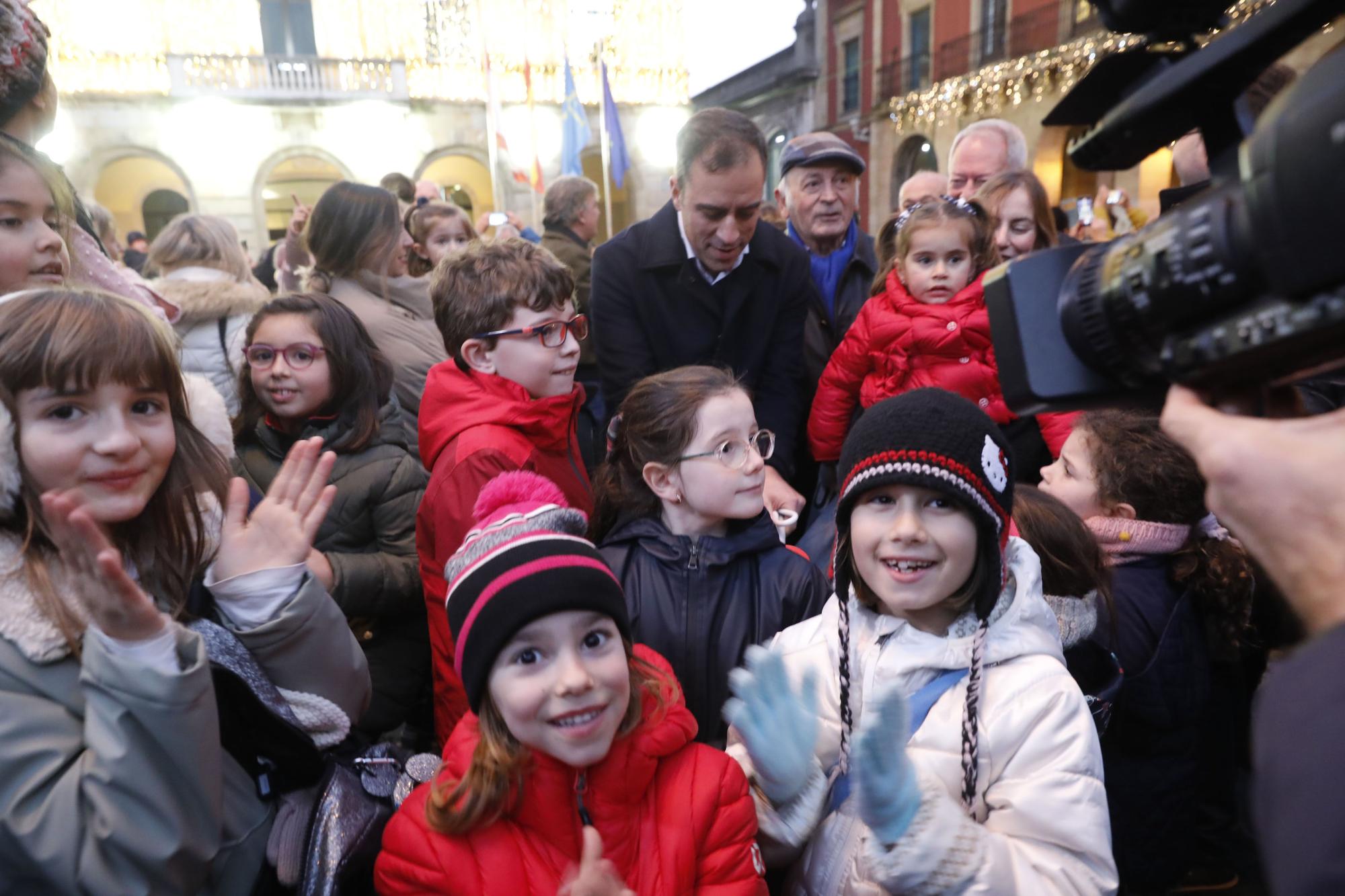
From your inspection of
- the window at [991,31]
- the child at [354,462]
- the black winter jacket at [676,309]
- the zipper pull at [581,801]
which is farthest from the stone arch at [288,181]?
the zipper pull at [581,801]

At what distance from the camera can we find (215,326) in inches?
114

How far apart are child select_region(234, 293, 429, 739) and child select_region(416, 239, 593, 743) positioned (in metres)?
0.14

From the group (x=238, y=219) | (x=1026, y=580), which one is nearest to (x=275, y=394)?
(x=1026, y=580)

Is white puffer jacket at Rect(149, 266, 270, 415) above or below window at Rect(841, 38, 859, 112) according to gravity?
below

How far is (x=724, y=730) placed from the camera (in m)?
1.90

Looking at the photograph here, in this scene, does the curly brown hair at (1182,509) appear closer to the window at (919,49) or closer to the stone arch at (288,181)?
the window at (919,49)

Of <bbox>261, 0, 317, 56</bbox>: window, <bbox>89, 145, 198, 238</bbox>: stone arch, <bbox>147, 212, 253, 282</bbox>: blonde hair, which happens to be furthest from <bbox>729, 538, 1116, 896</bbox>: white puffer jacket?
<bbox>261, 0, 317, 56</bbox>: window

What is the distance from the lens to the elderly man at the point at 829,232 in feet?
11.0

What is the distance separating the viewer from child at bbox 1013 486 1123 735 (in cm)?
174

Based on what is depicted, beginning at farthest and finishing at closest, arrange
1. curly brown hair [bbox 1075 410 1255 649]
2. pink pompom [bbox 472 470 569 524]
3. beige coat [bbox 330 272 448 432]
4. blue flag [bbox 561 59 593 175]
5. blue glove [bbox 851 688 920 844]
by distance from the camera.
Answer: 1. blue flag [bbox 561 59 593 175]
2. beige coat [bbox 330 272 448 432]
3. curly brown hair [bbox 1075 410 1255 649]
4. pink pompom [bbox 472 470 569 524]
5. blue glove [bbox 851 688 920 844]

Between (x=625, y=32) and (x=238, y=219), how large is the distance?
10.8m

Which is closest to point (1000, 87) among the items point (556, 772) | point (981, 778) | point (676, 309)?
point (676, 309)

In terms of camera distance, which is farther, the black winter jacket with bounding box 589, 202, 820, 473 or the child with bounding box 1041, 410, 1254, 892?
the black winter jacket with bounding box 589, 202, 820, 473

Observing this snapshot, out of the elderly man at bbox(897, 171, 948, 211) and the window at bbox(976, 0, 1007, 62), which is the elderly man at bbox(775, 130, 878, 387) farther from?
the window at bbox(976, 0, 1007, 62)
